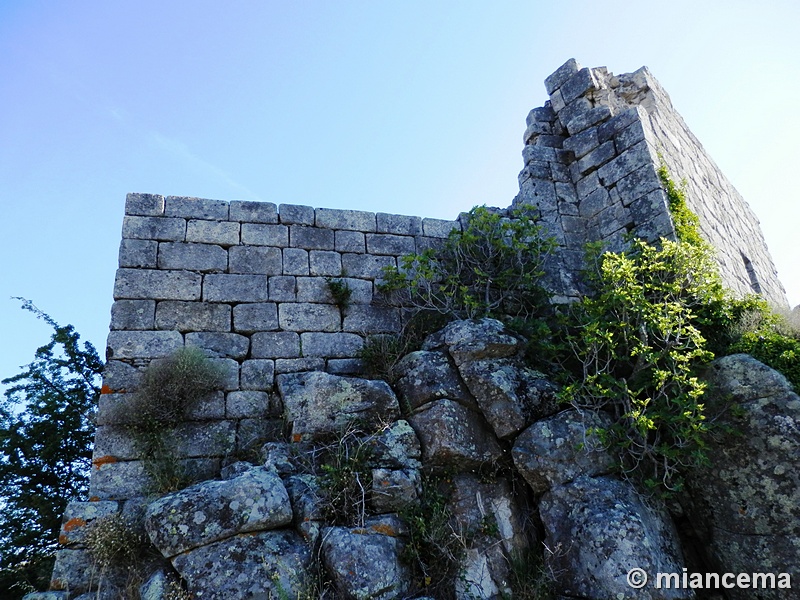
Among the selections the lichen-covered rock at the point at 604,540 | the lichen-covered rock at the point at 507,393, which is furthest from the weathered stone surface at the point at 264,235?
the lichen-covered rock at the point at 604,540

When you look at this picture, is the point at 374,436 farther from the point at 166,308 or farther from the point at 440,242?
the point at 440,242

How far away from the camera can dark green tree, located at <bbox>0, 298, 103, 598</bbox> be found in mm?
5961

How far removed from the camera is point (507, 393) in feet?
17.0

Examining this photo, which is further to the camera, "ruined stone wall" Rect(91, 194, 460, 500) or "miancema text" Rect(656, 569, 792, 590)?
"ruined stone wall" Rect(91, 194, 460, 500)

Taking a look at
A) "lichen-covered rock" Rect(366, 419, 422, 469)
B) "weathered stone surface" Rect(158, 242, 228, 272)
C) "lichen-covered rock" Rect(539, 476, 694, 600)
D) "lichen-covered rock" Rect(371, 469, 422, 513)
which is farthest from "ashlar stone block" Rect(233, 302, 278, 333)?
"lichen-covered rock" Rect(539, 476, 694, 600)

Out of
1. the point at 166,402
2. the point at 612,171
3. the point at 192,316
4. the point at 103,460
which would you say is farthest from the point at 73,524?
the point at 612,171

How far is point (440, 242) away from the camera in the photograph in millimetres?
7180

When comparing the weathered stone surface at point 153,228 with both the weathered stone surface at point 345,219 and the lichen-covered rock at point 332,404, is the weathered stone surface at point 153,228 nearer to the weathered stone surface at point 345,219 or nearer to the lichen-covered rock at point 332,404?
the weathered stone surface at point 345,219

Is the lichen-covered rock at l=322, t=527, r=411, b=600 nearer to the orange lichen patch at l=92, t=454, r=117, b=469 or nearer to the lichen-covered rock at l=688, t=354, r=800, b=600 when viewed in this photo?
the orange lichen patch at l=92, t=454, r=117, b=469

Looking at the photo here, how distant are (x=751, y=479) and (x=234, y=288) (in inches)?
198

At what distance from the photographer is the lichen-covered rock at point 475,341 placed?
5.48m

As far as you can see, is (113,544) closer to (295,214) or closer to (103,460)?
(103,460)

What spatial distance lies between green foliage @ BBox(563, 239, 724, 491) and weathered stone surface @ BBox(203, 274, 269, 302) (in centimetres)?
321

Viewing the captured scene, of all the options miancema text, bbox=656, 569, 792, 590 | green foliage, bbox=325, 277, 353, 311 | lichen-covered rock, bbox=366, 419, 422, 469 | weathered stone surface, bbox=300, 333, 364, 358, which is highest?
green foliage, bbox=325, 277, 353, 311
